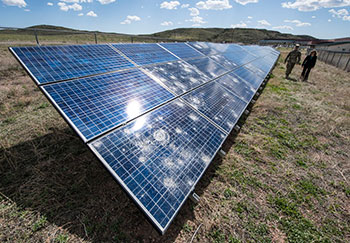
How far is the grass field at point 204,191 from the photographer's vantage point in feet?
9.52

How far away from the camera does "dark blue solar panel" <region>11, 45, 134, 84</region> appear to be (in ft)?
10.9

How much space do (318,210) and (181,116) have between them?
3.65 metres

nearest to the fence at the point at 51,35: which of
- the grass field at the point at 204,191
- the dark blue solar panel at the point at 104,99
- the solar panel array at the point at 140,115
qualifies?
the grass field at the point at 204,191

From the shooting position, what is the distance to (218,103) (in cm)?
512

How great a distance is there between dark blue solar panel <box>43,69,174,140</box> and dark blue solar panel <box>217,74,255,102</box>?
3227 millimetres

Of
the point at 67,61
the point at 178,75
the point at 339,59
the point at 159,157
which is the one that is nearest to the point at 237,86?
the point at 178,75

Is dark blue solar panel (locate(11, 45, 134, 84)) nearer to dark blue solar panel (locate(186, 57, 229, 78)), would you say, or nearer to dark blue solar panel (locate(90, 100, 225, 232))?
dark blue solar panel (locate(90, 100, 225, 232))

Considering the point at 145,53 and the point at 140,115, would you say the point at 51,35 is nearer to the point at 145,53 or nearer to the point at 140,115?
the point at 145,53

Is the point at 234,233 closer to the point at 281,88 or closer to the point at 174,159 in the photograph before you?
the point at 174,159

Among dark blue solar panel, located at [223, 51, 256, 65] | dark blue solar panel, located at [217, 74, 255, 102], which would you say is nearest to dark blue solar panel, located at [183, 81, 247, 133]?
dark blue solar panel, located at [217, 74, 255, 102]

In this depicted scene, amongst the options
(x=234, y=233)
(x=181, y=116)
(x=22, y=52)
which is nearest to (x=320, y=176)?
(x=234, y=233)

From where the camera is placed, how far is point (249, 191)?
12.6 ft

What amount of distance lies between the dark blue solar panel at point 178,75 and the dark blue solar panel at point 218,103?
0.30m

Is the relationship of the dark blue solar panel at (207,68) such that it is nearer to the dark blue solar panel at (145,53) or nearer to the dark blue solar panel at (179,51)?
the dark blue solar panel at (179,51)
